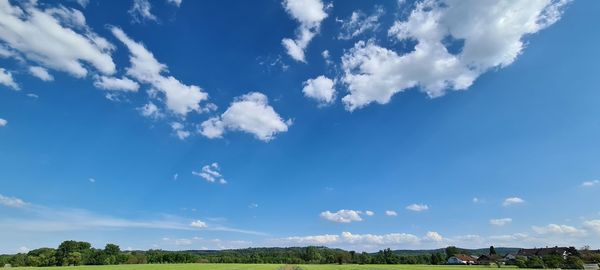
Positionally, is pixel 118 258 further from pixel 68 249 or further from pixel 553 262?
pixel 553 262

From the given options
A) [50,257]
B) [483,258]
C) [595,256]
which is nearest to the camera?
[595,256]

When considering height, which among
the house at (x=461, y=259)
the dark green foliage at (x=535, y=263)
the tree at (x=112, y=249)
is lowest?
the house at (x=461, y=259)

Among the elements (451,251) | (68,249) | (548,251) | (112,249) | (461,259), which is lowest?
(461,259)

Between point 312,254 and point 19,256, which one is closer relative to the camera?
point 19,256

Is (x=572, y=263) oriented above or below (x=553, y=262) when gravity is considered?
below

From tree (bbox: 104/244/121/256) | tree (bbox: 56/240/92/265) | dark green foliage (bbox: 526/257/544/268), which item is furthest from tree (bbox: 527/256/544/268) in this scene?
tree (bbox: 56/240/92/265)

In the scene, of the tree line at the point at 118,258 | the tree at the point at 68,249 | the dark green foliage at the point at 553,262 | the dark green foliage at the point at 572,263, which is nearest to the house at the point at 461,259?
the tree line at the point at 118,258

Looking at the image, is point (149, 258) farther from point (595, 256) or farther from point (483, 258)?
point (595, 256)

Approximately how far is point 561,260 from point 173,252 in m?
130

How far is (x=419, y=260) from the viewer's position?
485 ft

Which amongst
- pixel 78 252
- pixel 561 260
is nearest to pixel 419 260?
pixel 561 260

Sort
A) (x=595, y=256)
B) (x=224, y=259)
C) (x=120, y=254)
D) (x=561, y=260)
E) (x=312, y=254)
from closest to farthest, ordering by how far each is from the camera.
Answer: (x=561, y=260) < (x=595, y=256) < (x=120, y=254) < (x=224, y=259) < (x=312, y=254)

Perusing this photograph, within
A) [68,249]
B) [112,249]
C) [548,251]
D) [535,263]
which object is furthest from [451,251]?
[68,249]

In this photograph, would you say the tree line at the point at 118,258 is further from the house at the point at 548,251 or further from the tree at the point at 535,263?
the house at the point at 548,251
